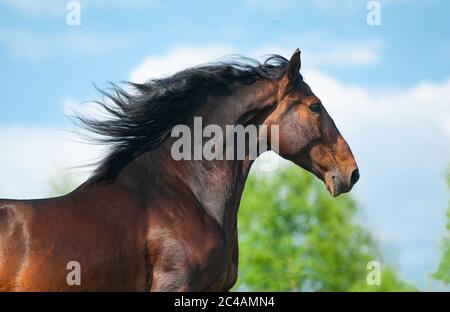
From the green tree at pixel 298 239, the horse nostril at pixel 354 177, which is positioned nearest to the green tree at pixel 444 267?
the green tree at pixel 298 239

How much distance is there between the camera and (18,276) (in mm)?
6367

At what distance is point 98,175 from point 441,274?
76.8 feet

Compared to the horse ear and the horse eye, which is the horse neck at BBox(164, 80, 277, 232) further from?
the horse eye

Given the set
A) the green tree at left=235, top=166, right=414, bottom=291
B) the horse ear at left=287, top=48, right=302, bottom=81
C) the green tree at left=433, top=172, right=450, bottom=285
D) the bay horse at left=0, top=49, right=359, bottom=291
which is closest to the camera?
the bay horse at left=0, top=49, right=359, bottom=291

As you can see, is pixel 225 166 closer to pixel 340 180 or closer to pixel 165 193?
pixel 165 193

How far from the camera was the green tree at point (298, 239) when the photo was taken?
111 ft

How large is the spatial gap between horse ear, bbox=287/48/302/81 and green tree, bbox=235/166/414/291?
25181 mm

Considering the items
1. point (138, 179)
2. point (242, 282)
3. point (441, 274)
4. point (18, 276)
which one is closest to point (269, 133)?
point (138, 179)

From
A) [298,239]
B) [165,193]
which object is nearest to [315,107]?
[165,193]

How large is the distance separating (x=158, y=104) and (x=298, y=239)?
29418mm

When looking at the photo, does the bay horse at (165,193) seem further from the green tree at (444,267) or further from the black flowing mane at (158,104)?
the green tree at (444,267)

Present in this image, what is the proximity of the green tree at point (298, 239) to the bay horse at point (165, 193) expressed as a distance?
25.2 metres

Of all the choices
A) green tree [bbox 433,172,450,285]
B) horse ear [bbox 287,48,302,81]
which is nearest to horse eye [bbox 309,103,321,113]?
horse ear [bbox 287,48,302,81]

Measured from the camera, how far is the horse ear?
7.53m
